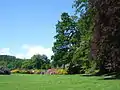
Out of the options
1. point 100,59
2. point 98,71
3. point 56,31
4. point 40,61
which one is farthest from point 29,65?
point 100,59

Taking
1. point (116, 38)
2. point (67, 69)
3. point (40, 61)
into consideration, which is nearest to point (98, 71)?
point (67, 69)

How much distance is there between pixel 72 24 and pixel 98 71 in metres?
27.2

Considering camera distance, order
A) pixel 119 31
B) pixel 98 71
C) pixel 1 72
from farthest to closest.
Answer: pixel 1 72 < pixel 98 71 < pixel 119 31

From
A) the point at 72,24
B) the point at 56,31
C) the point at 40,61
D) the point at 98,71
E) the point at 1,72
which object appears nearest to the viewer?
the point at 98,71

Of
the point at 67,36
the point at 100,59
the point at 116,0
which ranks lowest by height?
the point at 100,59

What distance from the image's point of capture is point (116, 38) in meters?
34.9

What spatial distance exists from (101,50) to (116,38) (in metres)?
3.08

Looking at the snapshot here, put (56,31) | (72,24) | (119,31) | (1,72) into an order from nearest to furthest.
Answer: (119,31)
(1,72)
(72,24)
(56,31)

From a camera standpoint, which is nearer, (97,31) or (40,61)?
(97,31)

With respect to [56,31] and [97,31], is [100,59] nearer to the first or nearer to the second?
[97,31]

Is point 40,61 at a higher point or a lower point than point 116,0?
higher

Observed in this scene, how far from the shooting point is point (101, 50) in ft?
123

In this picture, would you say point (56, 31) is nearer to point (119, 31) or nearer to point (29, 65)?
point (119, 31)

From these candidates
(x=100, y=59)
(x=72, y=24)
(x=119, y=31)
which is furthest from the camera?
(x=72, y=24)
